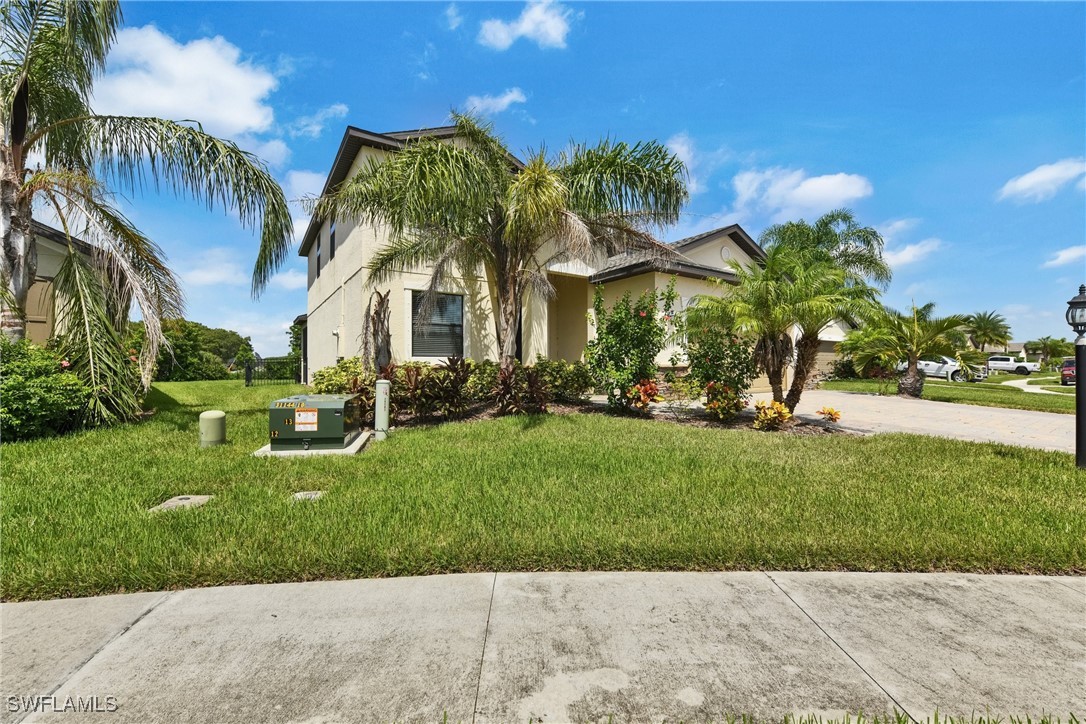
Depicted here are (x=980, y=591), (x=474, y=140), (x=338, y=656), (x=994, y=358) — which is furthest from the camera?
(x=994, y=358)

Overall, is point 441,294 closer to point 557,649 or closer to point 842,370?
point 557,649

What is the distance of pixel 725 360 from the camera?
32.9 feet

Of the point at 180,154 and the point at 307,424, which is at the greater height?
the point at 180,154

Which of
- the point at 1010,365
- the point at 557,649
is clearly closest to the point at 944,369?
the point at 1010,365

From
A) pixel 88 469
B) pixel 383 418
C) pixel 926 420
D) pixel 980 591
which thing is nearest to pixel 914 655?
pixel 980 591

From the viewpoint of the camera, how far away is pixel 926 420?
35.9 feet

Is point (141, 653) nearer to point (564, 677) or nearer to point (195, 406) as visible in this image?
point (564, 677)

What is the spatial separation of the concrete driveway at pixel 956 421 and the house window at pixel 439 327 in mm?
8955

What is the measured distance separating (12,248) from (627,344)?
10829 mm

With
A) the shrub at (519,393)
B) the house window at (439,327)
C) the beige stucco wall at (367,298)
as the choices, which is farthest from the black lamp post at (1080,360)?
the house window at (439,327)

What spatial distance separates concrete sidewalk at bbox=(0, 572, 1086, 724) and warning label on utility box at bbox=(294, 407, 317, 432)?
3746 millimetres

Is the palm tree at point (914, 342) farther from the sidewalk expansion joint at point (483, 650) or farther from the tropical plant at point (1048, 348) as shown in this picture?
the tropical plant at point (1048, 348)

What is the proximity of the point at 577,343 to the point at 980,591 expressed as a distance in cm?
1397

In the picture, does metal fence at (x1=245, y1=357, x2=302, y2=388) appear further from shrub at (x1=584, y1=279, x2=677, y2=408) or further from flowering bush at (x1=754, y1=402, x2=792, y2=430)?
flowering bush at (x1=754, y1=402, x2=792, y2=430)
